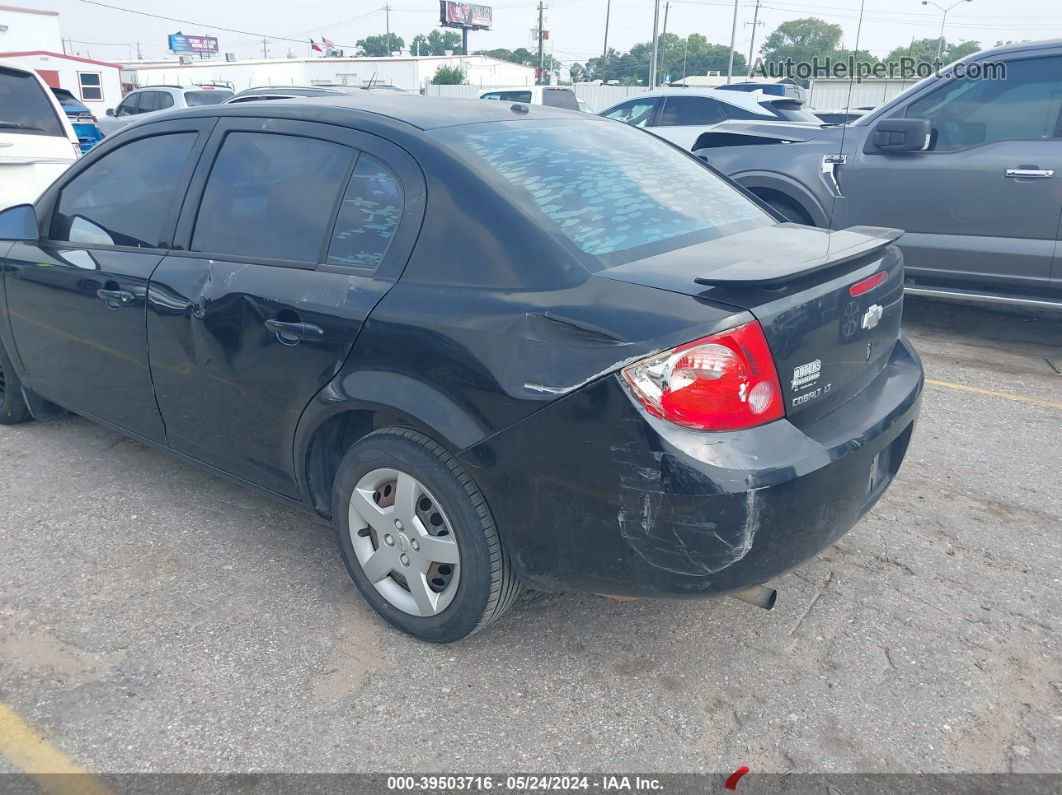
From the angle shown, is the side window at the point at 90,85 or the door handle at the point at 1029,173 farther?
the side window at the point at 90,85

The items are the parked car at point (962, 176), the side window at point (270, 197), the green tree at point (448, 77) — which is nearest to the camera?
the side window at point (270, 197)

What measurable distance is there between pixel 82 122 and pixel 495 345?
15.0 m

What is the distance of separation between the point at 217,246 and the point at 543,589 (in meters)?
1.73

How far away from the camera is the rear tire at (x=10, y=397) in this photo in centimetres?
440

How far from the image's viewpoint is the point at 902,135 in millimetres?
5773

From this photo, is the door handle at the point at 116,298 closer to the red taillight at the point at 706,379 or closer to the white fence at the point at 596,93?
the red taillight at the point at 706,379

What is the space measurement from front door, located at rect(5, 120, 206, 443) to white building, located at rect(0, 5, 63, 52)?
1950 inches

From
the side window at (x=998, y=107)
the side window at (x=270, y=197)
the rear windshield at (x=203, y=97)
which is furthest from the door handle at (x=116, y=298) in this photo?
the rear windshield at (x=203, y=97)

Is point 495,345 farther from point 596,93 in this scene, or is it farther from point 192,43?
point 192,43

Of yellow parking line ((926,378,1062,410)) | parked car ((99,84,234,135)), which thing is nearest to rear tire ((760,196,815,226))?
yellow parking line ((926,378,1062,410))

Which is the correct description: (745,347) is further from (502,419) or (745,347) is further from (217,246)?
(217,246)

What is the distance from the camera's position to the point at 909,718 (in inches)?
96.5

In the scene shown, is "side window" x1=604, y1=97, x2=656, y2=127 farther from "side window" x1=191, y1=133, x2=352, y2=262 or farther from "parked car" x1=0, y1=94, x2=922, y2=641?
"side window" x1=191, y1=133, x2=352, y2=262

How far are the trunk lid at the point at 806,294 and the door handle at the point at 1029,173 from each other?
3.26 meters
